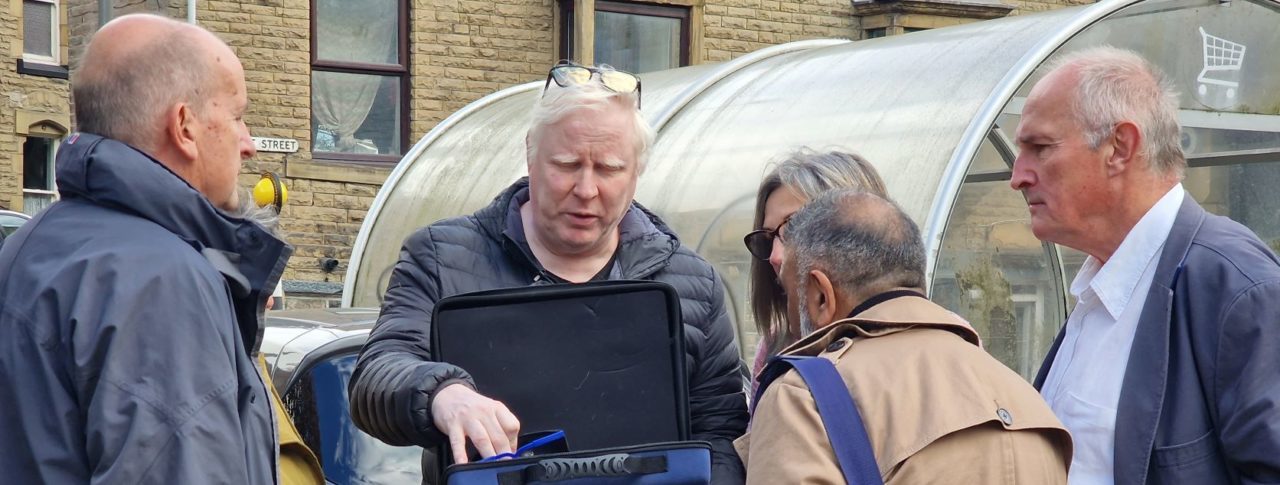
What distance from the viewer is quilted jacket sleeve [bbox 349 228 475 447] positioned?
2492 mm

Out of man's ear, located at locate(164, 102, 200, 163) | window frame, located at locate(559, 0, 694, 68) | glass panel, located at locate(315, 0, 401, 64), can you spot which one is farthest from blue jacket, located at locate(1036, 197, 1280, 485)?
window frame, located at locate(559, 0, 694, 68)

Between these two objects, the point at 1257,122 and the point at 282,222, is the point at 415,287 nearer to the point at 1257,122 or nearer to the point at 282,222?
the point at 1257,122

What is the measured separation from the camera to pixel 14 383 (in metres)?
2.19

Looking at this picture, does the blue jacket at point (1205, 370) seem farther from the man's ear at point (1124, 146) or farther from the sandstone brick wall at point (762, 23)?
the sandstone brick wall at point (762, 23)

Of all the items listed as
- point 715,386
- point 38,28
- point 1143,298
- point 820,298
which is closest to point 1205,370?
point 1143,298

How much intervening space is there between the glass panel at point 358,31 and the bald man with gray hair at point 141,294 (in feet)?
40.2

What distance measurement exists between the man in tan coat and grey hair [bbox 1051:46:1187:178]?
0.43 metres

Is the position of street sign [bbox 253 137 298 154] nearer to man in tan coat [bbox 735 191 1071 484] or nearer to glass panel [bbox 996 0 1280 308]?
glass panel [bbox 996 0 1280 308]

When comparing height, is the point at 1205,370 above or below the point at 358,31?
below

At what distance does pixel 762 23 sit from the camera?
52.6 feet

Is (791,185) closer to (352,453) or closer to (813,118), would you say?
(352,453)

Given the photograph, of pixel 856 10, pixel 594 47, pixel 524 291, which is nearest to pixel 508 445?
pixel 524 291

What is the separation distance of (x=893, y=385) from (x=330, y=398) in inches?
112

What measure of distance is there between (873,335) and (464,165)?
835 centimetres
